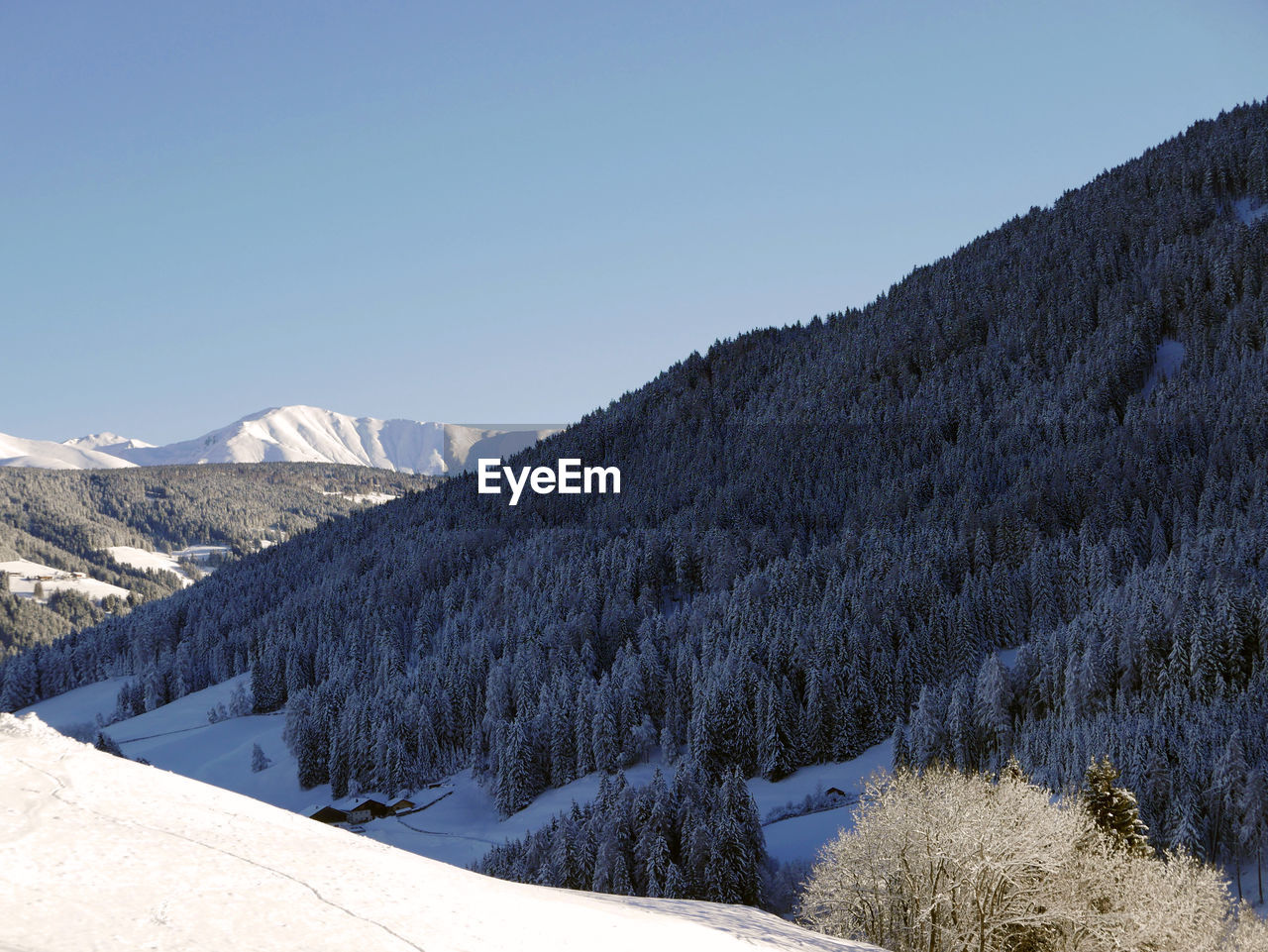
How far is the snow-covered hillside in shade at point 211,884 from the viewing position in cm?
1314

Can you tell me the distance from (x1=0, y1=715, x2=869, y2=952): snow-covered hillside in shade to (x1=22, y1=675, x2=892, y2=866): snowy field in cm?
5239

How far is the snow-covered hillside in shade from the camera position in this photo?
1314 centimetres

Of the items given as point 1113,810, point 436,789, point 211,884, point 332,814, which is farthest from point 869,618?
point 211,884

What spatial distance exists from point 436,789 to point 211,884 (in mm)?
117249

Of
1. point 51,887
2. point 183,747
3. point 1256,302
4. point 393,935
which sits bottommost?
point 183,747

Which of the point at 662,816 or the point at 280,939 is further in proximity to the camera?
the point at 662,816

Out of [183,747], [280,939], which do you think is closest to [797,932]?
[280,939]

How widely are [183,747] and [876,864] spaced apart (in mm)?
149090

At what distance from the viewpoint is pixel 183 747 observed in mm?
155250

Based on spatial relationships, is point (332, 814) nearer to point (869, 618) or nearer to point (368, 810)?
point (368, 810)

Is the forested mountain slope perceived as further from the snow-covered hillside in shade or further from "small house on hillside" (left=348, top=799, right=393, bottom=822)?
the snow-covered hillside in shade

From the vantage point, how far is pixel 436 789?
12419 centimetres

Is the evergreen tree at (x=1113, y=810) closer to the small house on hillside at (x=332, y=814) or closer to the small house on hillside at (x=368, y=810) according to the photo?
the small house on hillside at (x=368, y=810)

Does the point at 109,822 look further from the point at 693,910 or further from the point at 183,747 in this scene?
the point at 183,747
